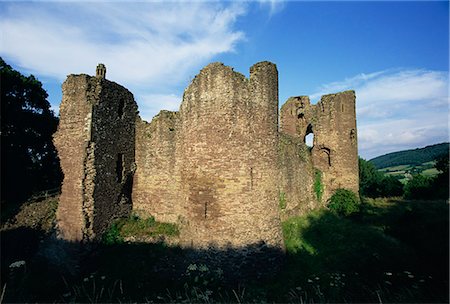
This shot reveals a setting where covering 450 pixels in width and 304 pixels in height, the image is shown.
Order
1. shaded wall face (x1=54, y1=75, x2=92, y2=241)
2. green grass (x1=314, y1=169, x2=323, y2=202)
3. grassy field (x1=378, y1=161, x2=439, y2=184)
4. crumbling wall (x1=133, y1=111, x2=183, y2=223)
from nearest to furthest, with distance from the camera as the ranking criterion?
1. shaded wall face (x1=54, y1=75, x2=92, y2=241)
2. crumbling wall (x1=133, y1=111, x2=183, y2=223)
3. green grass (x1=314, y1=169, x2=323, y2=202)
4. grassy field (x1=378, y1=161, x2=439, y2=184)

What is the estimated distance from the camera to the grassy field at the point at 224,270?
9.12m

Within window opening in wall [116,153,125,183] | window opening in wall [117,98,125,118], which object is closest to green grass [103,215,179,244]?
window opening in wall [116,153,125,183]

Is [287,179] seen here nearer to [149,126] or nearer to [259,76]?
[259,76]

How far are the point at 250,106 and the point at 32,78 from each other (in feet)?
72.0

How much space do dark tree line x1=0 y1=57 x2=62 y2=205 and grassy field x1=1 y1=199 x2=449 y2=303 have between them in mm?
9373

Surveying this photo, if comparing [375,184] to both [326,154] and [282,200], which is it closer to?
[326,154]

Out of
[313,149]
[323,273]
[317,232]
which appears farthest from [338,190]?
[323,273]

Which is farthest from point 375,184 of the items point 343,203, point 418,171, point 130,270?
point 130,270

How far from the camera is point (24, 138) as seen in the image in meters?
22.4

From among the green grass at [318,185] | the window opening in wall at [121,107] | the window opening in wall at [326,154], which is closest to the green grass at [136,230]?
the window opening in wall at [121,107]

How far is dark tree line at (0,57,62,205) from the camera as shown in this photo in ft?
66.4

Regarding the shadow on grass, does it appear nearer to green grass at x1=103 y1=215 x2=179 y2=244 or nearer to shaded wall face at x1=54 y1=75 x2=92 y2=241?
green grass at x1=103 y1=215 x2=179 y2=244

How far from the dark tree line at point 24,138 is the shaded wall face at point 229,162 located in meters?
15.3

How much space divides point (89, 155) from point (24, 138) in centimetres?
1560
